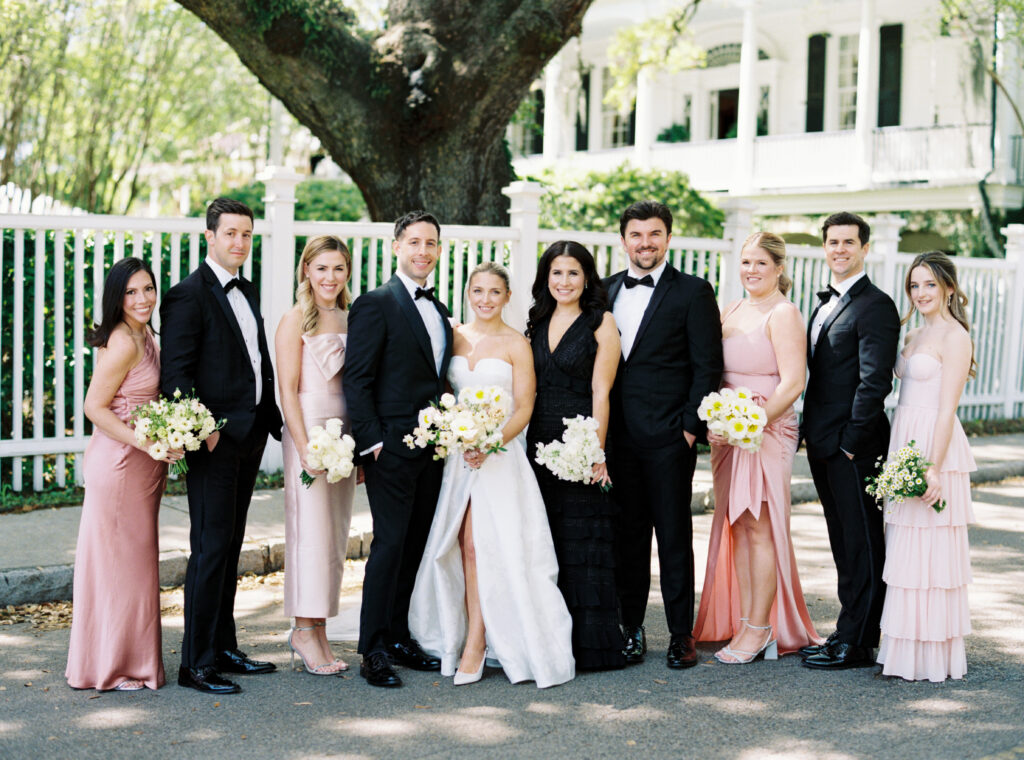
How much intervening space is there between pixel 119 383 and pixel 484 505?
5.81 ft

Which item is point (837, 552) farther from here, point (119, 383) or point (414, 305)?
point (119, 383)

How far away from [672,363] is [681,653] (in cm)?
142

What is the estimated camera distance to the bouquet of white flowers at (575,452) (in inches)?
205

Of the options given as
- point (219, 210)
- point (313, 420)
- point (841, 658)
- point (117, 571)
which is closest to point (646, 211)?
point (313, 420)

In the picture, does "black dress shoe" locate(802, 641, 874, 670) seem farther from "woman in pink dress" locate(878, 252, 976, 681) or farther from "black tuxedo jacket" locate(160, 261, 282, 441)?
"black tuxedo jacket" locate(160, 261, 282, 441)

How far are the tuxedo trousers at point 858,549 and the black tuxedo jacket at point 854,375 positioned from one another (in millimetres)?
97

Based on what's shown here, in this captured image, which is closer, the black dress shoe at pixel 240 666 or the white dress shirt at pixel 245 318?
the white dress shirt at pixel 245 318

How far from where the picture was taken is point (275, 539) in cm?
738

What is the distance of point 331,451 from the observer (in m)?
5.03

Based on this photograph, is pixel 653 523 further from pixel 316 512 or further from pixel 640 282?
pixel 316 512

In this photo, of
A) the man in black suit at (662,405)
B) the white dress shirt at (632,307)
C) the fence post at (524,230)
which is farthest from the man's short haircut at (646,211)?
the fence post at (524,230)

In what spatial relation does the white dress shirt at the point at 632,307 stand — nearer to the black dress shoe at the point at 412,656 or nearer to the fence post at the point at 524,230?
the black dress shoe at the point at 412,656

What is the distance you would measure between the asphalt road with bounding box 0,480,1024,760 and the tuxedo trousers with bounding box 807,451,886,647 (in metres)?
0.26

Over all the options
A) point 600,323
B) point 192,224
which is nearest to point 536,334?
point 600,323
